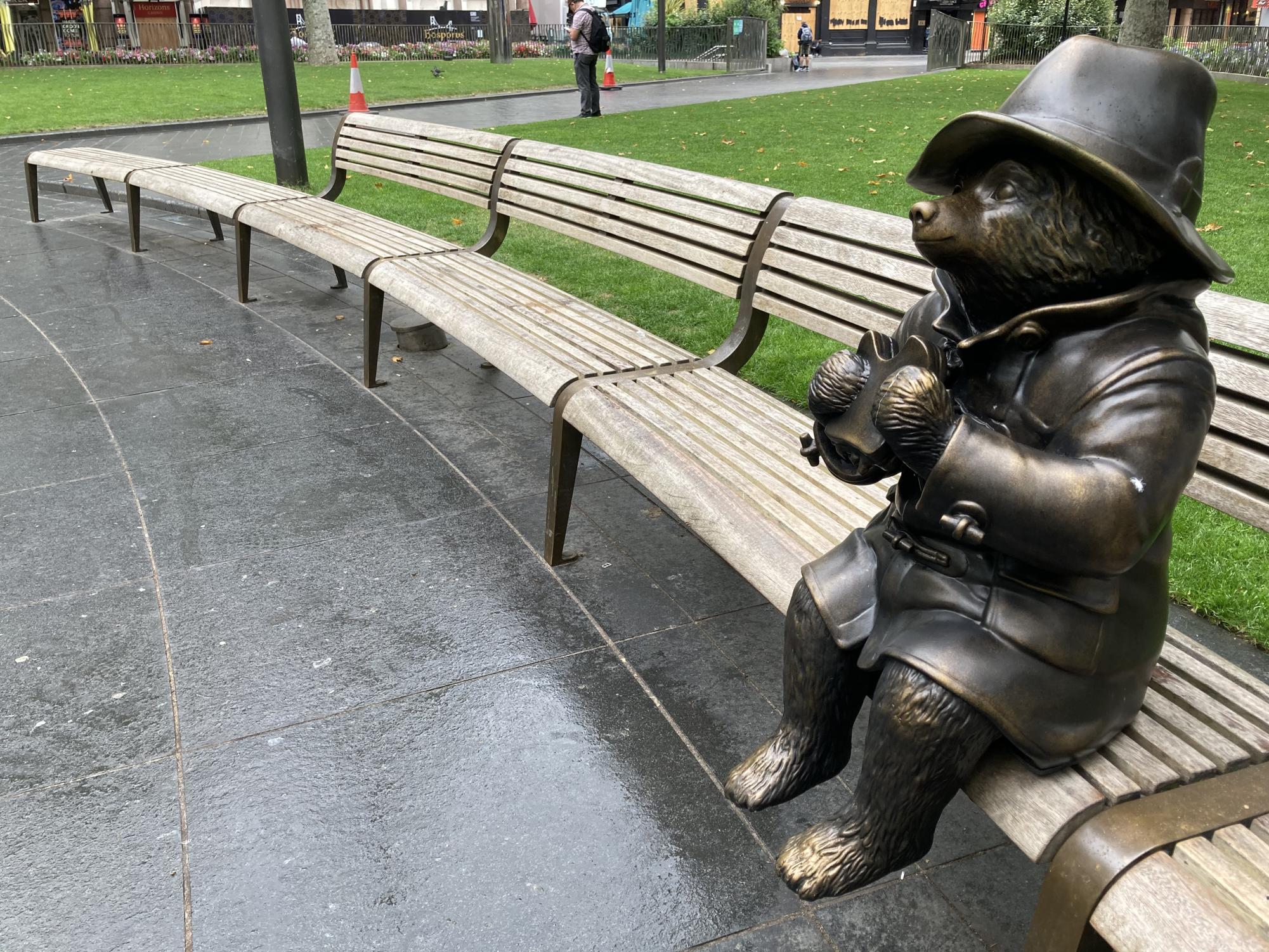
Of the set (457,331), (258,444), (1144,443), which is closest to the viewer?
(1144,443)

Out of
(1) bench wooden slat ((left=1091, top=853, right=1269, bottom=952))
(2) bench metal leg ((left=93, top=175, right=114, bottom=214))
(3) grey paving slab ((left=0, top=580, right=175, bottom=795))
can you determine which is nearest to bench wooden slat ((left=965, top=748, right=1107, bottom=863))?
(1) bench wooden slat ((left=1091, top=853, right=1269, bottom=952))

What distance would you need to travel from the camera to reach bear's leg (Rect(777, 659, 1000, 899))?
5.29 ft

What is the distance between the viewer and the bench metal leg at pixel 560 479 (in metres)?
3.30

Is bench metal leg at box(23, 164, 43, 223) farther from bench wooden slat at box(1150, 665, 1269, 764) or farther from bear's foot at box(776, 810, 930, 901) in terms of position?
bench wooden slat at box(1150, 665, 1269, 764)

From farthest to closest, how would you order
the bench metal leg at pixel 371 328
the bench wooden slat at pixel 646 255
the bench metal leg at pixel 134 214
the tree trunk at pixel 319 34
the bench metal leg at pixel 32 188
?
the tree trunk at pixel 319 34 → the bench metal leg at pixel 32 188 → the bench metal leg at pixel 134 214 → the bench metal leg at pixel 371 328 → the bench wooden slat at pixel 646 255

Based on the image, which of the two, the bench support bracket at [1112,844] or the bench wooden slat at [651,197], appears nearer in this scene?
the bench support bracket at [1112,844]

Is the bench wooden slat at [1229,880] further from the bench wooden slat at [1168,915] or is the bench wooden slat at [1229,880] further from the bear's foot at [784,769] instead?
the bear's foot at [784,769]

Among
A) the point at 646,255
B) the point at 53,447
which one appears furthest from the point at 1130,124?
the point at 53,447

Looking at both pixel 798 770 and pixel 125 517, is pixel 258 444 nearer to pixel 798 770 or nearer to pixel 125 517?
pixel 125 517

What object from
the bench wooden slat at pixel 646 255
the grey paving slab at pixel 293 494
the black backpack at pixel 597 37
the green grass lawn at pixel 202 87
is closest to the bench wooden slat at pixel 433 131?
the bench wooden slat at pixel 646 255

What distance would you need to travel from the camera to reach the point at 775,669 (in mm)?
2871

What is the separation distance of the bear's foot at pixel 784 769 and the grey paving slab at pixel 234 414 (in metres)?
2.97

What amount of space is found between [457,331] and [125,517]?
1344mm

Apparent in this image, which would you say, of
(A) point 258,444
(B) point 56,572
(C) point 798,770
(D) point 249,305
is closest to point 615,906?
(C) point 798,770
